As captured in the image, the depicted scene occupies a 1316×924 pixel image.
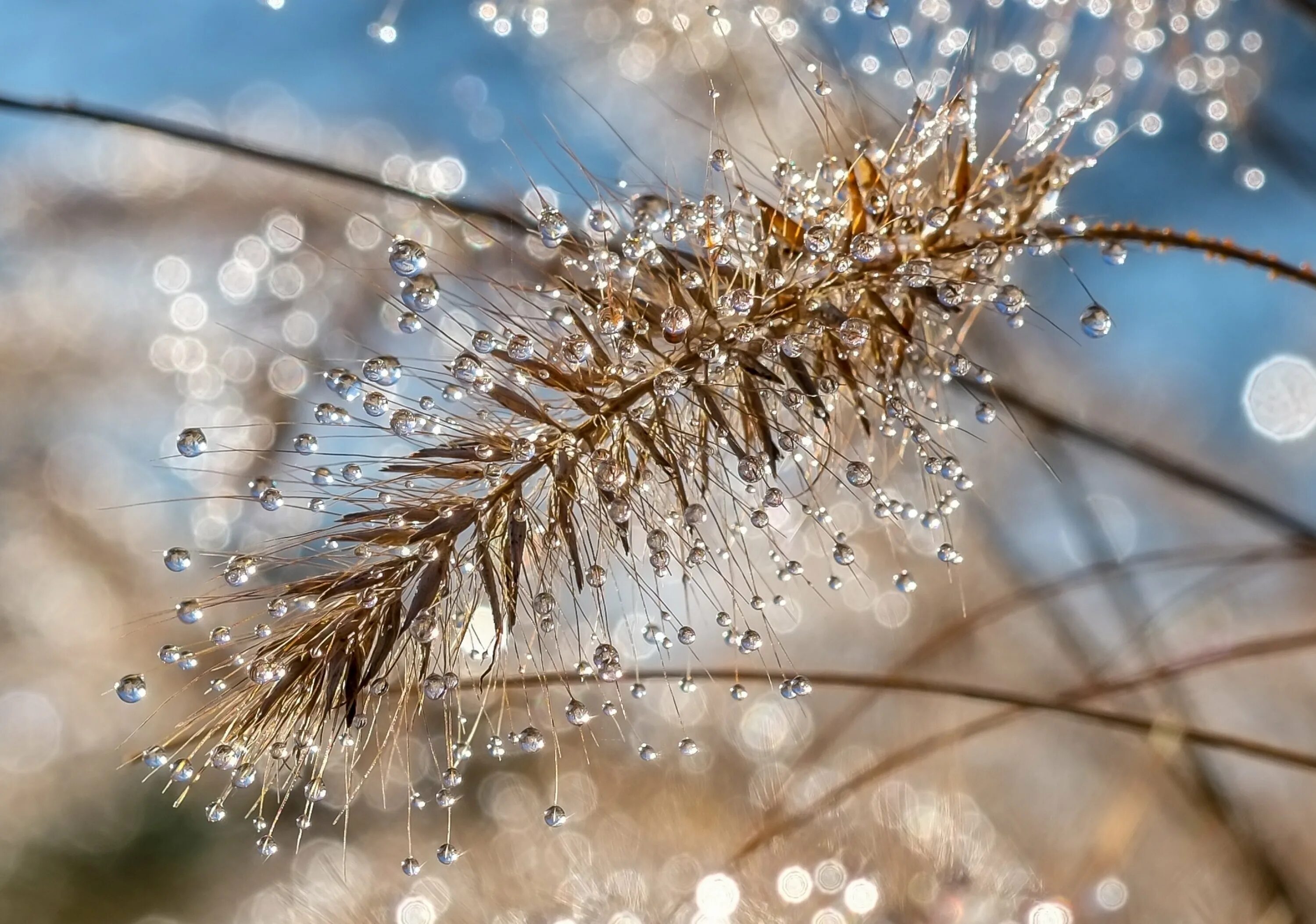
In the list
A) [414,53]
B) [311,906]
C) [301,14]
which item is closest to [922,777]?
[311,906]

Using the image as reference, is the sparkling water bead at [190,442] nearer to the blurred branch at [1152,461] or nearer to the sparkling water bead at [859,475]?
the sparkling water bead at [859,475]

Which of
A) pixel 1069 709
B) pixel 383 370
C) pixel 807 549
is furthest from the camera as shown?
pixel 807 549

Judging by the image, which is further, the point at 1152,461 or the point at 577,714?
the point at 1152,461

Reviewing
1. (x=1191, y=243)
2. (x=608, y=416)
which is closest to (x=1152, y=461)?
(x=1191, y=243)

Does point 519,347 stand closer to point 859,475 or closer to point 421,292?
point 421,292

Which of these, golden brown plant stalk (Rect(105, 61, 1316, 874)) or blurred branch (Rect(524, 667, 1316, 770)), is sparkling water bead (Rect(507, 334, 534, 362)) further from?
blurred branch (Rect(524, 667, 1316, 770))

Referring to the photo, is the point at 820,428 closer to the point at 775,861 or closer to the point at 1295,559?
the point at 775,861

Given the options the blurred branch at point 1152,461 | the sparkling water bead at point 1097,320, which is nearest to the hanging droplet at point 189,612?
the sparkling water bead at point 1097,320
